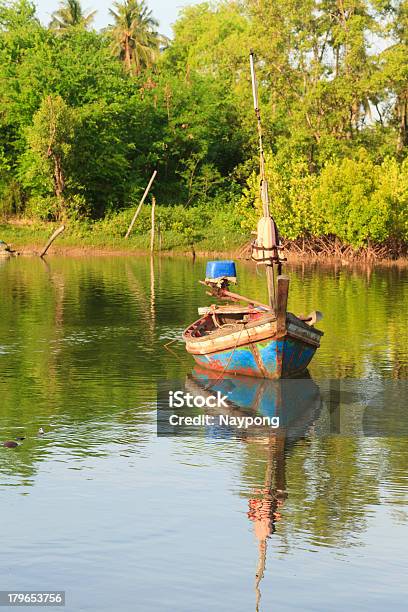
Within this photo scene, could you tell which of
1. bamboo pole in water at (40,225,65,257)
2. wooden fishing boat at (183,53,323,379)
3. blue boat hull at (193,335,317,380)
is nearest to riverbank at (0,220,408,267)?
bamboo pole in water at (40,225,65,257)

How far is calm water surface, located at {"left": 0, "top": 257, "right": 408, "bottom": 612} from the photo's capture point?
14133 millimetres

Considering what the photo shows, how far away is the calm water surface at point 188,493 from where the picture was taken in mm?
14133

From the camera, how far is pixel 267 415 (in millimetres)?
24234

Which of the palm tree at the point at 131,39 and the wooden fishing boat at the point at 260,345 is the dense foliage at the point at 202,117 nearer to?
the palm tree at the point at 131,39

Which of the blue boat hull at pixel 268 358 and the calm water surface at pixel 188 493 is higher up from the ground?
the blue boat hull at pixel 268 358

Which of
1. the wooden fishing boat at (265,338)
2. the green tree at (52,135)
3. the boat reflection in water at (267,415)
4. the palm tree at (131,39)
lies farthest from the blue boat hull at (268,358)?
the palm tree at (131,39)

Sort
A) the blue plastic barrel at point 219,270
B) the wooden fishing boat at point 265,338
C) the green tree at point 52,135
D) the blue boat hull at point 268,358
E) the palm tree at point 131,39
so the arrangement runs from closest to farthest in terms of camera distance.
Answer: the wooden fishing boat at point 265,338 → the blue boat hull at point 268,358 → the blue plastic barrel at point 219,270 → the green tree at point 52,135 → the palm tree at point 131,39

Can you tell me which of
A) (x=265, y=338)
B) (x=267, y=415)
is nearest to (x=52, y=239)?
(x=265, y=338)

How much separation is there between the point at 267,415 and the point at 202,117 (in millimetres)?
66462

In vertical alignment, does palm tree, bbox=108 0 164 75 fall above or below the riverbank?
above

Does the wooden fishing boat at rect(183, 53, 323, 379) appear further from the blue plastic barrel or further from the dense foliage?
the dense foliage

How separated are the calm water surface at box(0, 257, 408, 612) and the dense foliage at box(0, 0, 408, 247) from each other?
4285 centimetres

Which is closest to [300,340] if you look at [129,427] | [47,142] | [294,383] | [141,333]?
[294,383]

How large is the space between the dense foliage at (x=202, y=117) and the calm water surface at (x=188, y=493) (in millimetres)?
42851
